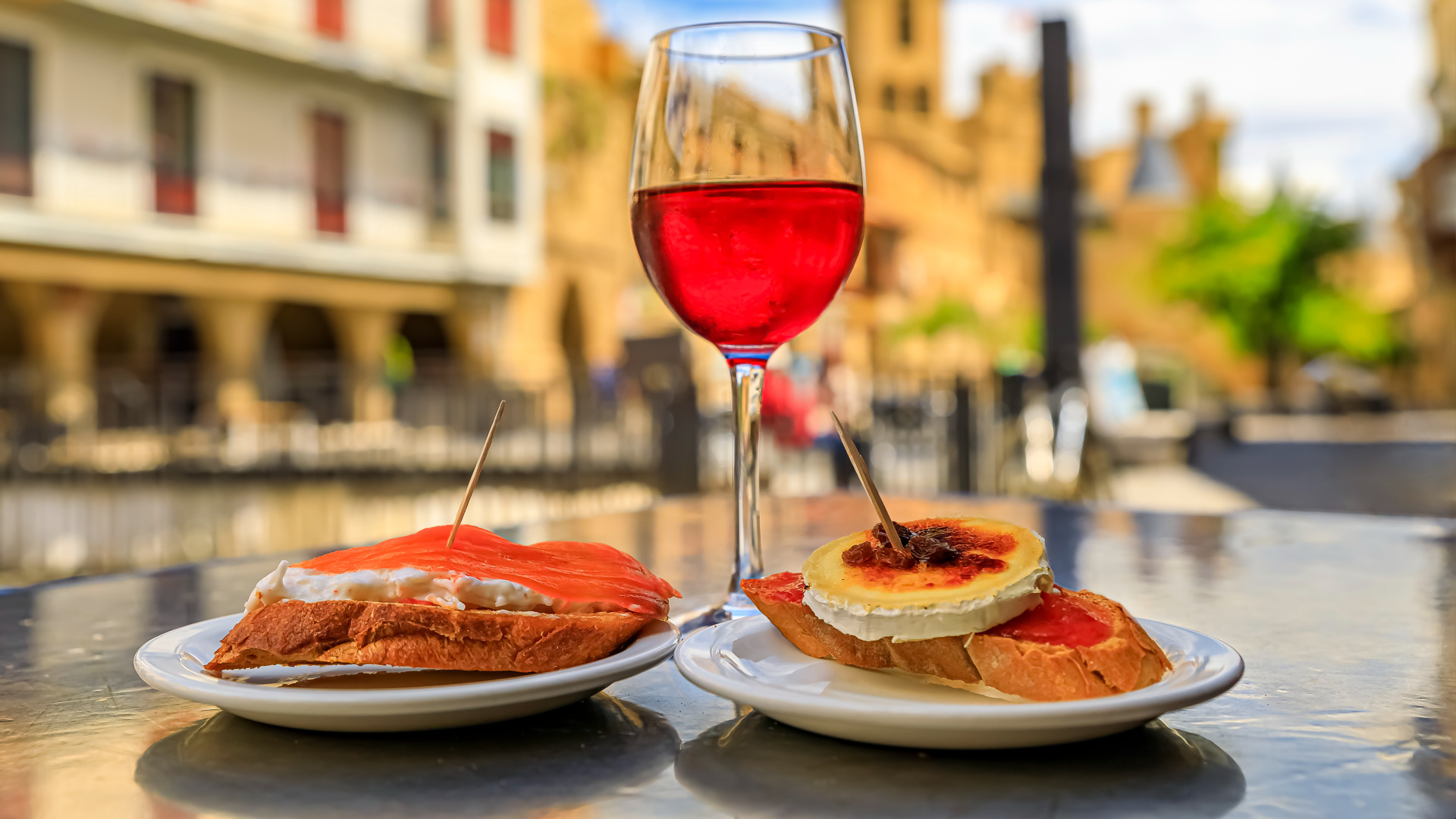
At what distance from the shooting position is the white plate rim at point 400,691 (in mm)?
521

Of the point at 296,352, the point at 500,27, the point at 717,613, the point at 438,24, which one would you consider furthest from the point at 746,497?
the point at 296,352

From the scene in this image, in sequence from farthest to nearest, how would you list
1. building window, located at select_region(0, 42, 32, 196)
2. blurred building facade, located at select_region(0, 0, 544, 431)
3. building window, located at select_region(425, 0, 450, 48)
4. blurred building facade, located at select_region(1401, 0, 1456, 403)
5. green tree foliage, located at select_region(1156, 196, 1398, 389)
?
1. green tree foliage, located at select_region(1156, 196, 1398, 389)
2. blurred building facade, located at select_region(1401, 0, 1456, 403)
3. building window, located at select_region(425, 0, 450, 48)
4. blurred building facade, located at select_region(0, 0, 544, 431)
5. building window, located at select_region(0, 42, 32, 196)

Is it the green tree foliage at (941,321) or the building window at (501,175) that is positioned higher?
the building window at (501,175)

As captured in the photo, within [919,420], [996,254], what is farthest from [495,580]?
[996,254]

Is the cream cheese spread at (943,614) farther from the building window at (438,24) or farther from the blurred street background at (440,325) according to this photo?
the building window at (438,24)

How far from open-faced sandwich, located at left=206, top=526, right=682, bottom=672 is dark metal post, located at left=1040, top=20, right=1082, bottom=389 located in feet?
19.1

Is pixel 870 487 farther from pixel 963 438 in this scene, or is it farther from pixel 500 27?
pixel 500 27

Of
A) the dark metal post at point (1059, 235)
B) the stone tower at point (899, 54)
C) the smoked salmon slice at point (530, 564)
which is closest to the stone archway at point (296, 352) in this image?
the dark metal post at point (1059, 235)

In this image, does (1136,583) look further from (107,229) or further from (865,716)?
(107,229)

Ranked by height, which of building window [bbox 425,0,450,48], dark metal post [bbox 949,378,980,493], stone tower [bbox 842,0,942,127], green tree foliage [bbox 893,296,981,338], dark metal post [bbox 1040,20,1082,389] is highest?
stone tower [bbox 842,0,942,127]

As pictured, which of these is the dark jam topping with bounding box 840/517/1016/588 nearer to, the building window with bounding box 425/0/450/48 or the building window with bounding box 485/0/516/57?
the building window with bounding box 425/0/450/48

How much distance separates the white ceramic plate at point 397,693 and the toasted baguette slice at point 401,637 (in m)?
0.02

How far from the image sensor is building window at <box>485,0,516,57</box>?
1900cm

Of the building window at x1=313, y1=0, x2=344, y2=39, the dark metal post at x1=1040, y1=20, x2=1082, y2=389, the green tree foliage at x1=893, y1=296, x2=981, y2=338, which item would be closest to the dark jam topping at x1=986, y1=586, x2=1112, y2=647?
the dark metal post at x1=1040, y1=20, x2=1082, y2=389
